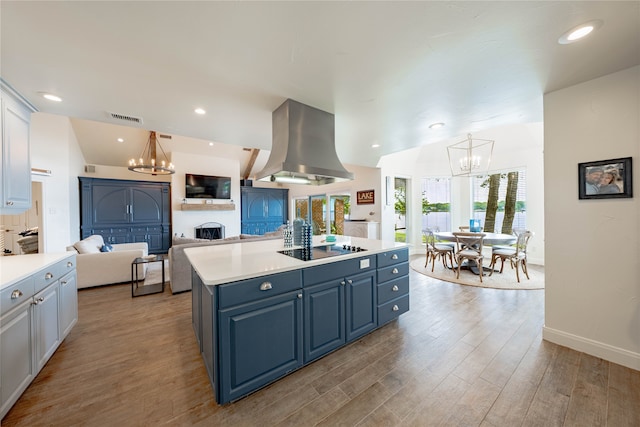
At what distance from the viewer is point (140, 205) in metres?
6.97

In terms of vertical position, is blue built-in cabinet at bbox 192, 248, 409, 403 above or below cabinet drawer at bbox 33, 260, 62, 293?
below

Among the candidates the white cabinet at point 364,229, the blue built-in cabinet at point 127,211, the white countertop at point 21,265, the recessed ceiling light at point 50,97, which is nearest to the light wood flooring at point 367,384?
the white countertop at point 21,265

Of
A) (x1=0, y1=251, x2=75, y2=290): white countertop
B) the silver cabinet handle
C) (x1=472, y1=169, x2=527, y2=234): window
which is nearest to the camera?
(x1=0, y1=251, x2=75, y2=290): white countertop

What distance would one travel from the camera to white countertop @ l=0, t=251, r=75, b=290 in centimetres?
149

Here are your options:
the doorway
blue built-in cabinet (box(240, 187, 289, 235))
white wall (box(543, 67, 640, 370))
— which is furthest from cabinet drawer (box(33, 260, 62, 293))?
blue built-in cabinet (box(240, 187, 289, 235))

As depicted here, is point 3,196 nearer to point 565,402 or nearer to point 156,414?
point 156,414

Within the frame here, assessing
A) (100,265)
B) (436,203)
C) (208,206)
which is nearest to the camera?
(100,265)

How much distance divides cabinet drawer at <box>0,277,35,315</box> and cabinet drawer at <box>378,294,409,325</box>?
2.80 meters

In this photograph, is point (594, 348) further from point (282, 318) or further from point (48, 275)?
point (48, 275)

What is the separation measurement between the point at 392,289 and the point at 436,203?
16.4ft

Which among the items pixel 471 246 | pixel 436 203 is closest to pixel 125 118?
pixel 471 246

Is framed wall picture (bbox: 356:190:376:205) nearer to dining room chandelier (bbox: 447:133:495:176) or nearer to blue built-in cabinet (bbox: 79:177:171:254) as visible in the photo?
dining room chandelier (bbox: 447:133:495:176)

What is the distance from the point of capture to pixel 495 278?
4.16m

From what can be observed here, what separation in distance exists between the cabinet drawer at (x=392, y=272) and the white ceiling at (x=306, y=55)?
179 cm
